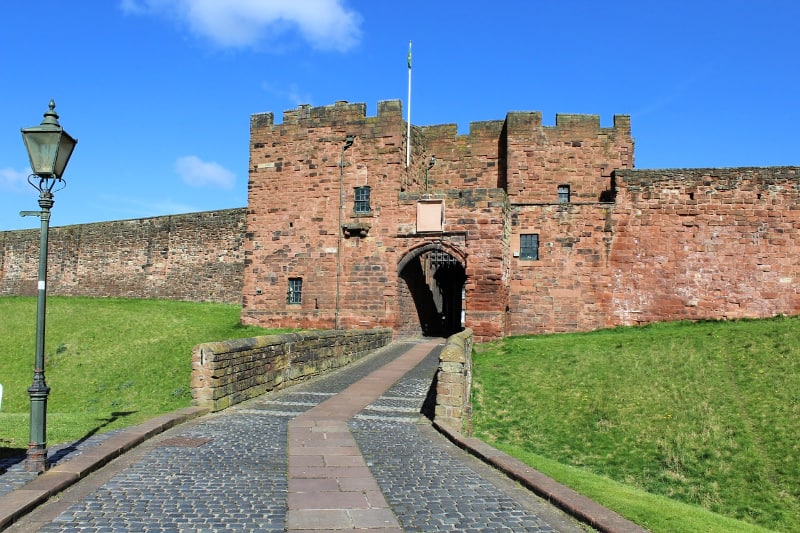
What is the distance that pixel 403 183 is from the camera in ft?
76.3

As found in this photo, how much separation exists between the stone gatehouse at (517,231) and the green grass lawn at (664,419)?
121 inches

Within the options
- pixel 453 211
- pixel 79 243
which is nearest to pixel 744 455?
pixel 453 211

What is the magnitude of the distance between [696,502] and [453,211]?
1337cm

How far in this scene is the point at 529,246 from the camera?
23.0 m

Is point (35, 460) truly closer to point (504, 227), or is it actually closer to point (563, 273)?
point (504, 227)

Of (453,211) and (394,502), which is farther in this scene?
(453,211)

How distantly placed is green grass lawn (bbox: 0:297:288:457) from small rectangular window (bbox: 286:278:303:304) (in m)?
1.70

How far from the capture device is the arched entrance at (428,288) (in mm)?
22406

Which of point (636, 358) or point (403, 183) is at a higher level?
point (403, 183)

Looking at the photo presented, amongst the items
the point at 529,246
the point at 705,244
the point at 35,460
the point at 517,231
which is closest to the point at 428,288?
the point at 517,231

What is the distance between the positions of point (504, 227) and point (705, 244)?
6829 mm

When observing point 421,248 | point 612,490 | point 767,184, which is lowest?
point 612,490

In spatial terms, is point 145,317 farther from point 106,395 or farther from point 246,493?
point 246,493

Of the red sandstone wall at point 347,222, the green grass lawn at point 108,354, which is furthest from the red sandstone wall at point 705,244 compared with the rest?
the green grass lawn at point 108,354
